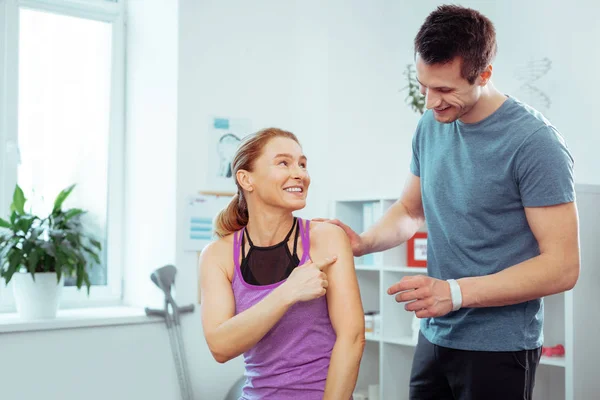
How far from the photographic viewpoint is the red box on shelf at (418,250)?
3.26m

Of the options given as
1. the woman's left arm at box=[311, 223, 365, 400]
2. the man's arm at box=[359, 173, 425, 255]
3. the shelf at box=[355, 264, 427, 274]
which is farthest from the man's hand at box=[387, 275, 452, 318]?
the shelf at box=[355, 264, 427, 274]

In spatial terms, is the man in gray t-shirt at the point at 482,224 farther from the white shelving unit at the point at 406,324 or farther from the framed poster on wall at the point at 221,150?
the framed poster on wall at the point at 221,150

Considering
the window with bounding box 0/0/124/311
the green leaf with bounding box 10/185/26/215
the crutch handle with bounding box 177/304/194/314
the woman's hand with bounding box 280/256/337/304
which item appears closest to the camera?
the woman's hand with bounding box 280/256/337/304

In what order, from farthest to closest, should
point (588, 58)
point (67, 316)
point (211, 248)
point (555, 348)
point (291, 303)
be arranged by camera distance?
point (67, 316) < point (588, 58) < point (555, 348) < point (211, 248) < point (291, 303)

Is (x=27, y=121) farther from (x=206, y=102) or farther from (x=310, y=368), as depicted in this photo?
(x=310, y=368)

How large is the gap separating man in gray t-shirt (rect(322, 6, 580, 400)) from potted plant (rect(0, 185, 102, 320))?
1.88m

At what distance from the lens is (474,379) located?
1655mm

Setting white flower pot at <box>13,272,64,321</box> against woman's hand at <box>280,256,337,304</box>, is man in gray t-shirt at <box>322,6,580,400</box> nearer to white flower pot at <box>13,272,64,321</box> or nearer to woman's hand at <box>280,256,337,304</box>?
woman's hand at <box>280,256,337,304</box>

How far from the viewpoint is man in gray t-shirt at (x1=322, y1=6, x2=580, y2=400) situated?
5.08 ft

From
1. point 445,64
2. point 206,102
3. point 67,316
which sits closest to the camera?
point 445,64

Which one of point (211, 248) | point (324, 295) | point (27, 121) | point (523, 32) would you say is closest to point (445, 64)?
point (324, 295)

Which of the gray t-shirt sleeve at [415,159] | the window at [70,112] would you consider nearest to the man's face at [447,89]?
the gray t-shirt sleeve at [415,159]

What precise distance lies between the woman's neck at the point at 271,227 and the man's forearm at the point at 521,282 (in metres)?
0.45

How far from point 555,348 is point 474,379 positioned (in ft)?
4.29
